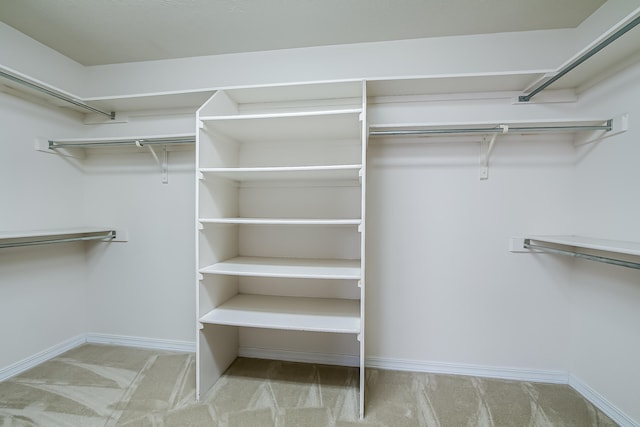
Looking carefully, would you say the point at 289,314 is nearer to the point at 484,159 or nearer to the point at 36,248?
the point at 484,159

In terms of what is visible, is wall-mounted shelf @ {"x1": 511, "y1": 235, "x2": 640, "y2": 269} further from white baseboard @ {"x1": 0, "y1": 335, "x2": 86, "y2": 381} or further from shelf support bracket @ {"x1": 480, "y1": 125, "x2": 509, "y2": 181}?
white baseboard @ {"x1": 0, "y1": 335, "x2": 86, "y2": 381}

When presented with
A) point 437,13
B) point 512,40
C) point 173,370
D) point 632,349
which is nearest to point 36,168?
point 173,370

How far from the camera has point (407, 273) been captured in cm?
193

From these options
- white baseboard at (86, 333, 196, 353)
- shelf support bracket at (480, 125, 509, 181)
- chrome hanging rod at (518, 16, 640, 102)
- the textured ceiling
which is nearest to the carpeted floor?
white baseboard at (86, 333, 196, 353)

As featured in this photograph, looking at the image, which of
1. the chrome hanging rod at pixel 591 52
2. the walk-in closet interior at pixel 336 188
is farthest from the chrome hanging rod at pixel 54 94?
the chrome hanging rod at pixel 591 52

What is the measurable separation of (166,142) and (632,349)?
3045 millimetres

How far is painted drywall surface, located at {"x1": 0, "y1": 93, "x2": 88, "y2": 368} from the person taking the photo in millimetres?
1795

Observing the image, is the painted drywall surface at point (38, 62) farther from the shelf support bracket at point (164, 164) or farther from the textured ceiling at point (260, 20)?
the shelf support bracket at point (164, 164)

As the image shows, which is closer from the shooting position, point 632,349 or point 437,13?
point 632,349

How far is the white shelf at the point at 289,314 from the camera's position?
1.57 m

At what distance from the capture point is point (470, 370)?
1870 millimetres

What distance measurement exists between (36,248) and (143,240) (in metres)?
0.66

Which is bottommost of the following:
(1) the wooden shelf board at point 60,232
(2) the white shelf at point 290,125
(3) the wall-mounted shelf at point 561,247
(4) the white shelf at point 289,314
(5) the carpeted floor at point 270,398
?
(5) the carpeted floor at point 270,398

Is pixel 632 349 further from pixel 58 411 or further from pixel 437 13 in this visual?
pixel 58 411
